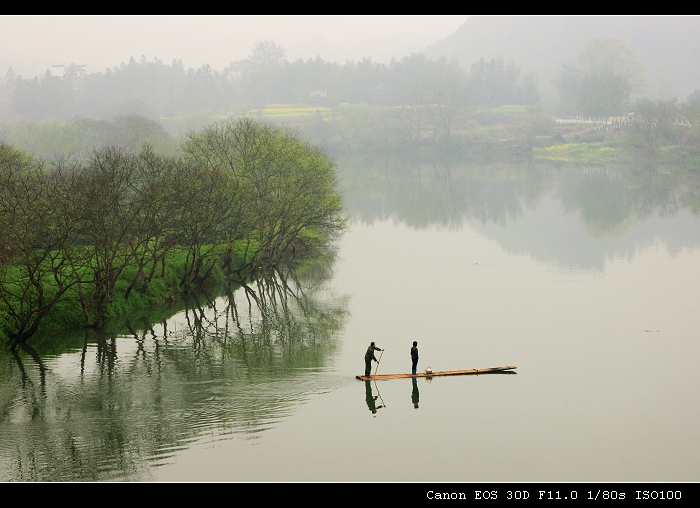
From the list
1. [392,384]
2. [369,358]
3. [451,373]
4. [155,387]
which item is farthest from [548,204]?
[155,387]

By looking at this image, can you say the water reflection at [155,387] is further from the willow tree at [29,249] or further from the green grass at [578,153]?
the green grass at [578,153]

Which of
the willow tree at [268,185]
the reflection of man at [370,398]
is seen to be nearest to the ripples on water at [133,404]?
the reflection of man at [370,398]

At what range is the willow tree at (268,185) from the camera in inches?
2414

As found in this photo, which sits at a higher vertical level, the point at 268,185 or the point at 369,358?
the point at 268,185

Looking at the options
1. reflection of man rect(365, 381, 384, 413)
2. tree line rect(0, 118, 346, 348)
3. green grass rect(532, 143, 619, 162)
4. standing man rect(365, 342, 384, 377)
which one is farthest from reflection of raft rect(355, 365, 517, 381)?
green grass rect(532, 143, 619, 162)

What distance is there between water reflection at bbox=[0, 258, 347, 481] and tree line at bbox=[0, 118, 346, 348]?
2314 mm

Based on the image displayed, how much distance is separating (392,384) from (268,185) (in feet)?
97.8

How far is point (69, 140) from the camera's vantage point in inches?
5620

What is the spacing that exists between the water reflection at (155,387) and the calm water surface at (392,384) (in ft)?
0.35

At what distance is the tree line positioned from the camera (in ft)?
143

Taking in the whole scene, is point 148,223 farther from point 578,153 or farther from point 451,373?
point 578,153

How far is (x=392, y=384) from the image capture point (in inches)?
1460

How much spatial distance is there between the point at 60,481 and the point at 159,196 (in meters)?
24.4
